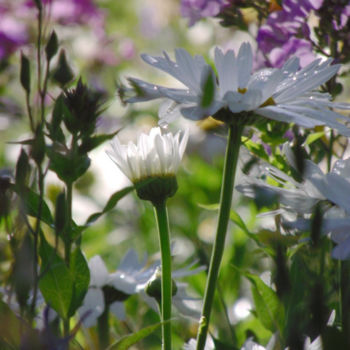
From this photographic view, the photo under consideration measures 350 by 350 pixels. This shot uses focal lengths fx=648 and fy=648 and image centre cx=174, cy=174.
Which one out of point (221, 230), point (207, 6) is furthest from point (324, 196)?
point (207, 6)

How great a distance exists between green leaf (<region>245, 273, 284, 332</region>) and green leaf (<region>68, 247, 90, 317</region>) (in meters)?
0.11

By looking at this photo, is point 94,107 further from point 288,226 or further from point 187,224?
point 187,224

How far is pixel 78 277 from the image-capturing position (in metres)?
0.38

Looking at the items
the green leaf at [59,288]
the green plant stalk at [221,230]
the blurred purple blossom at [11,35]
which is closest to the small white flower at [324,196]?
the green plant stalk at [221,230]

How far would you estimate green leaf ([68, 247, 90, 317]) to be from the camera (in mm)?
366

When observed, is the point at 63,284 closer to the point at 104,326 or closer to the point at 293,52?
the point at 104,326

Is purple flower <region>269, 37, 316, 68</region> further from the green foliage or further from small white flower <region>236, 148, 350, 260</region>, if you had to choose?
the green foliage

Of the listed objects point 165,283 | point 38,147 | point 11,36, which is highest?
point 38,147

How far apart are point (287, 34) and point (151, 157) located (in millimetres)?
229

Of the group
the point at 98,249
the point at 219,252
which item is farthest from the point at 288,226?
the point at 98,249

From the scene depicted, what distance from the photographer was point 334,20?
543mm

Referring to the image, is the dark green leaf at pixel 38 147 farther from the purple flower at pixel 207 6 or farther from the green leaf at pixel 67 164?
the purple flower at pixel 207 6

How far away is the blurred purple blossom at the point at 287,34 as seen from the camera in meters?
0.56

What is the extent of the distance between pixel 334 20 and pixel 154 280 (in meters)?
0.27
